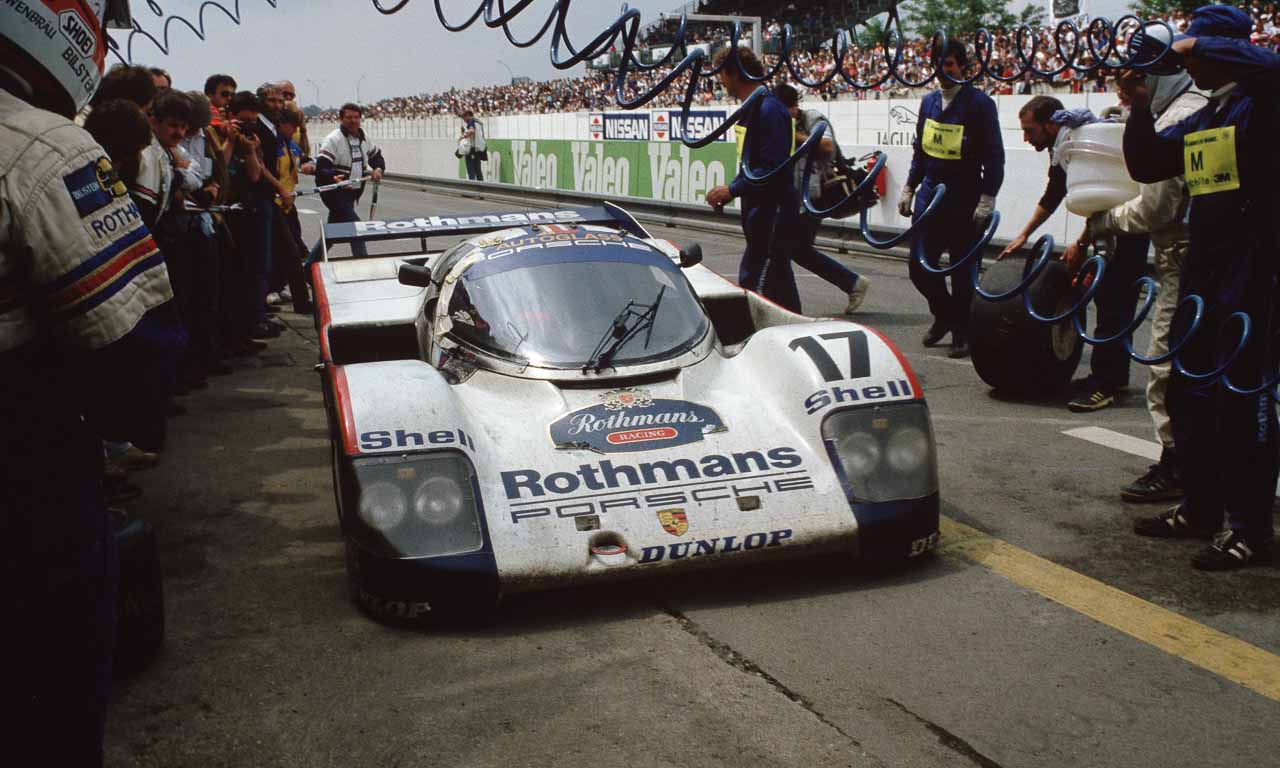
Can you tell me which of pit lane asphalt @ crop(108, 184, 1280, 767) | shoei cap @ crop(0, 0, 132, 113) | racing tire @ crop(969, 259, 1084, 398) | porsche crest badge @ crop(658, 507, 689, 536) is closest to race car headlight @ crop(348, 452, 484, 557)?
pit lane asphalt @ crop(108, 184, 1280, 767)

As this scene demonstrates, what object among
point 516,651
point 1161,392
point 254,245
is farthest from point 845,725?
point 254,245

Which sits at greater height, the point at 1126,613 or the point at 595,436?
the point at 595,436

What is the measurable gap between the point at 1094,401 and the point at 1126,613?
120 inches

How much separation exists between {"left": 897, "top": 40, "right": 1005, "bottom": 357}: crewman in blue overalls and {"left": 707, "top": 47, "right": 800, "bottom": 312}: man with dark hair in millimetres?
853

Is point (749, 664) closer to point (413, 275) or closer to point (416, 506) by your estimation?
point (416, 506)

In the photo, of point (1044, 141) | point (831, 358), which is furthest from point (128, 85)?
point (1044, 141)

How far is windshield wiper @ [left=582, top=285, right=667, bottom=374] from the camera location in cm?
505

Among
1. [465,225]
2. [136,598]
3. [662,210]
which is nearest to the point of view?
[136,598]

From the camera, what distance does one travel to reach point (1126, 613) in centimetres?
409

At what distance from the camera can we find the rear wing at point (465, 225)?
7.32m

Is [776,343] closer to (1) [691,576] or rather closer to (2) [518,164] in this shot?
(1) [691,576]

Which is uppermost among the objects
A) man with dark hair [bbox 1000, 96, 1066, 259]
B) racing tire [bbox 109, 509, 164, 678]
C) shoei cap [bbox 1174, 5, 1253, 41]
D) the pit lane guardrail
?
shoei cap [bbox 1174, 5, 1253, 41]

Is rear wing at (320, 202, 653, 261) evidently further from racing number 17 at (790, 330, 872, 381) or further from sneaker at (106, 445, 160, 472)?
racing number 17 at (790, 330, 872, 381)

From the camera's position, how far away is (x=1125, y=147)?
192 inches
